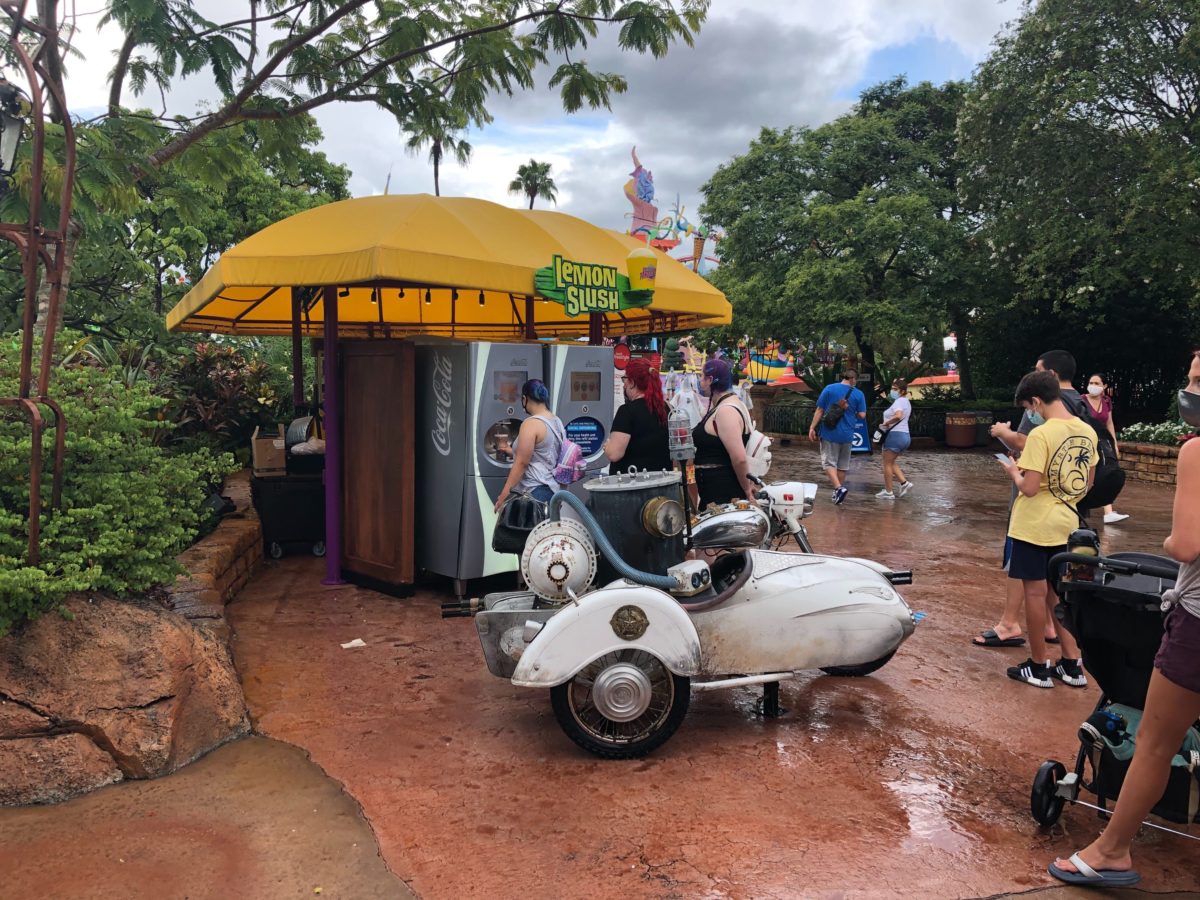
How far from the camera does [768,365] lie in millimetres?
36312

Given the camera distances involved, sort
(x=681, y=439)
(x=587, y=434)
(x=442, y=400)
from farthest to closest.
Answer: (x=587, y=434) → (x=442, y=400) → (x=681, y=439)

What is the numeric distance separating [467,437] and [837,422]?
6.62m

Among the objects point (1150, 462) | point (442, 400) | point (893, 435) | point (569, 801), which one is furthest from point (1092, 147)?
point (569, 801)

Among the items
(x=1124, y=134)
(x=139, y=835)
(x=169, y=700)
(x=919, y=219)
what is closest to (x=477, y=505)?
(x=169, y=700)

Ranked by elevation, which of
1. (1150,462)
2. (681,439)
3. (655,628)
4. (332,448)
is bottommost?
(1150,462)

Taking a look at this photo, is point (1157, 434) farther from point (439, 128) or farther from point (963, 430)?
point (439, 128)

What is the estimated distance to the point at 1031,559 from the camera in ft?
15.4

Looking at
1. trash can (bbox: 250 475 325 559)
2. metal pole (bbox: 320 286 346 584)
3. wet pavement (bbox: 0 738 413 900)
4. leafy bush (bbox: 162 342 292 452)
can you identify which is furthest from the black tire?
leafy bush (bbox: 162 342 292 452)

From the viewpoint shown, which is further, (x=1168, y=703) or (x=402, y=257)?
(x=402, y=257)

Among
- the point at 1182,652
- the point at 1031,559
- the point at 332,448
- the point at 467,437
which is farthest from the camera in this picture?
the point at 332,448

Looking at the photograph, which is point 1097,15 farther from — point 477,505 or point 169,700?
point 169,700

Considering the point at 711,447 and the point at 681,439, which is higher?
the point at 681,439

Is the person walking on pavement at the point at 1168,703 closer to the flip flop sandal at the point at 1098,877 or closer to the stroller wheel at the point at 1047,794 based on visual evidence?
the flip flop sandal at the point at 1098,877

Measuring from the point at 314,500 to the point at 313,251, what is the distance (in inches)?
97.8
